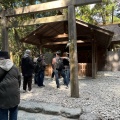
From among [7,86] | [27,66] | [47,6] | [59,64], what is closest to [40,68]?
[59,64]

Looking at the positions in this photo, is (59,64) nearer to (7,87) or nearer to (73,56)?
(73,56)

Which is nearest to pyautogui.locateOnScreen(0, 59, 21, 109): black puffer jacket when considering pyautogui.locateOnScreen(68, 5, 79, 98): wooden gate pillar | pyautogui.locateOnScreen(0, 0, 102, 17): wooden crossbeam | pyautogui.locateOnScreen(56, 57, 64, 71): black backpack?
pyautogui.locateOnScreen(68, 5, 79, 98): wooden gate pillar

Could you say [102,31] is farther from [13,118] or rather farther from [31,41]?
[13,118]

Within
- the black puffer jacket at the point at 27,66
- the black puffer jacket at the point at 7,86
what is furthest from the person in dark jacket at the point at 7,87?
the black puffer jacket at the point at 27,66

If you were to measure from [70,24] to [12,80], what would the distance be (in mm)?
3976

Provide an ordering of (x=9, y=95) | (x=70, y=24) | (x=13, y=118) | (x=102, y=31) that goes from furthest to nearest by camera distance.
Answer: (x=102, y=31) → (x=70, y=24) → (x=13, y=118) → (x=9, y=95)

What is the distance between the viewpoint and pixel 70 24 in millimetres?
6969

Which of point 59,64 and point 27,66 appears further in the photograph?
point 59,64

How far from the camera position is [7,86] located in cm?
346

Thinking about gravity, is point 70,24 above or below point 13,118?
above

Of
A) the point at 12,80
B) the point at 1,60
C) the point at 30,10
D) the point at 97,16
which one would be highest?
the point at 97,16

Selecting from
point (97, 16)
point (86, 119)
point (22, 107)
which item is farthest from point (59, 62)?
point (97, 16)

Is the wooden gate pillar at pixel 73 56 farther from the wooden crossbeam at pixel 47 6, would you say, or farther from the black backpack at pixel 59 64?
the black backpack at pixel 59 64

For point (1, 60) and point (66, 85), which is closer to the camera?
point (1, 60)
